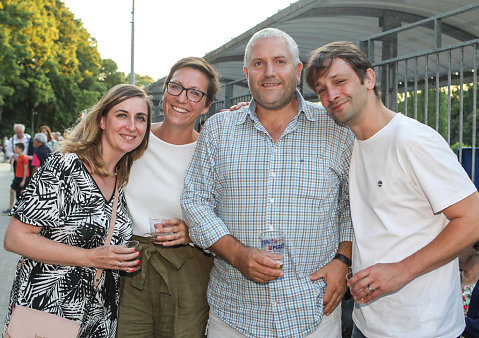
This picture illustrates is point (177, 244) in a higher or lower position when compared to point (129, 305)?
higher

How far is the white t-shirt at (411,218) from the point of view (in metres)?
1.97

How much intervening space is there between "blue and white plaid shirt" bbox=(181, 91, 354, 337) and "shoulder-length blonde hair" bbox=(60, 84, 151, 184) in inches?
21.4

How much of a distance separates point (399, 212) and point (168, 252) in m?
1.47

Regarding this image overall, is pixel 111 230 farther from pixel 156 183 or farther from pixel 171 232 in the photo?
pixel 156 183

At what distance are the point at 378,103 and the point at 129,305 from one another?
1.96 m

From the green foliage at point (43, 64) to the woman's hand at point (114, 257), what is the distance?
24.5 metres

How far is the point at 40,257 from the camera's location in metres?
2.43

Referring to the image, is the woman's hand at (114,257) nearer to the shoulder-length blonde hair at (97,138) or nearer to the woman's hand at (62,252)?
the woman's hand at (62,252)

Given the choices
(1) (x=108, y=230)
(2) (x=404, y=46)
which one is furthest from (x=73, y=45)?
(1) (x=108, y=230)

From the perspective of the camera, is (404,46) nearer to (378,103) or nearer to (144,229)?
(378,103)

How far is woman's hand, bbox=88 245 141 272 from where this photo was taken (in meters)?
2.42

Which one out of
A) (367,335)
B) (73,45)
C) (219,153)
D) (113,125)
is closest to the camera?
(367,335)

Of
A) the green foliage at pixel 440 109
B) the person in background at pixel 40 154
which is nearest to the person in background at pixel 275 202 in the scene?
the green foliage at pixel 440 109

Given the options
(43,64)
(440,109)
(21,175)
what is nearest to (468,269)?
(21,175)
